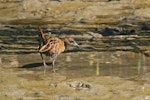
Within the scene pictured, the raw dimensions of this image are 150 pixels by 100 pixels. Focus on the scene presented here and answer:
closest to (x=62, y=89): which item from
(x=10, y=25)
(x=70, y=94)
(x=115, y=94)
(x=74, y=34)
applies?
(x=70, y=94)

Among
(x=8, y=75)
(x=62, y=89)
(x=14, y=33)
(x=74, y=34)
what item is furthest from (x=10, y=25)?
(x=62, y=89)

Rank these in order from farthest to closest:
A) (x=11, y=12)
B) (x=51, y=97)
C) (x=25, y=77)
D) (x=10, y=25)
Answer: (x=11, y=12), (x=10, y=25), (x=25, y=77), (x=51, y=97)

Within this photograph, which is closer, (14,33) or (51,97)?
(51,97)

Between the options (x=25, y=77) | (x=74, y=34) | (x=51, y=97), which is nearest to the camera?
(x=51, y=97)

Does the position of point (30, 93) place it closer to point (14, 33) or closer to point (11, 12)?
point (14, 33)

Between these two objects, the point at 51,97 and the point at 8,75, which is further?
the point at 8,75

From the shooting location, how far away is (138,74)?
12344mm

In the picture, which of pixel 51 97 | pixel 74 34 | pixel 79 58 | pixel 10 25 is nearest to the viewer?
pixel 51 97

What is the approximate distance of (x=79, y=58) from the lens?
14.6 m

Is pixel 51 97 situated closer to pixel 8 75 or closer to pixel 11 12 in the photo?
pixel 8 75

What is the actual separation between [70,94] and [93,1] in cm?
1660

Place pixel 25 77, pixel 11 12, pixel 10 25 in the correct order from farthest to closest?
pixel 11 12 < pixel 10 25 < pixel 25 77

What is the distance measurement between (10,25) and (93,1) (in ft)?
21.4

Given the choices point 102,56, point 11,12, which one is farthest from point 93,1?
point 102,56
